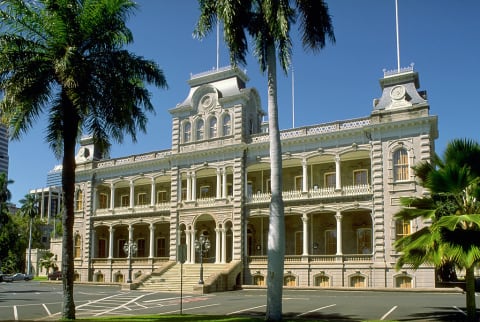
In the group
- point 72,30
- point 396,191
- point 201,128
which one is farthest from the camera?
point 201,128

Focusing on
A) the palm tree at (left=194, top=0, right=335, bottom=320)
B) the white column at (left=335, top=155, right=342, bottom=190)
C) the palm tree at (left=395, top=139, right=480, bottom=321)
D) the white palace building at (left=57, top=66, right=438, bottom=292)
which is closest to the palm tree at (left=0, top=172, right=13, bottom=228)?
the white palace building at (left=57, top=66, right=438, bottom=292)

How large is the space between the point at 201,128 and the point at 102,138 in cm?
2328

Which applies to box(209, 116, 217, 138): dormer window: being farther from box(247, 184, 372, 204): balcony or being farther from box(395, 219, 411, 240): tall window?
box(395, 219, 411, 240): tall window

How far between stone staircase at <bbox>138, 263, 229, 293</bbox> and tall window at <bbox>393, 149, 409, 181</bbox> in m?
13.5

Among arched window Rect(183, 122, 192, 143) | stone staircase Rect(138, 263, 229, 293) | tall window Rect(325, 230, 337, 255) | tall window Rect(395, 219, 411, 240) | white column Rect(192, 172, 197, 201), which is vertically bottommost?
stone staircase Rect(138, 263, 229, 293)

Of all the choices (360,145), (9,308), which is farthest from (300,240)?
(9,308)

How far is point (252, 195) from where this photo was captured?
131ft

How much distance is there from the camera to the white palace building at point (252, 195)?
3369 centimetres

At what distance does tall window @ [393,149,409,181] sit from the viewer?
33562 mm

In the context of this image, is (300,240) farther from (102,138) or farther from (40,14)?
(40,14)

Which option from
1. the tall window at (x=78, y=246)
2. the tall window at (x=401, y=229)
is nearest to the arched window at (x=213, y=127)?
the tall window at (x=401, y=229)

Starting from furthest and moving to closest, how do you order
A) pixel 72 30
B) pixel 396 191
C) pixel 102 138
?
1. pixel 396 191
2. pixel 102 138
3. pixel 72 30

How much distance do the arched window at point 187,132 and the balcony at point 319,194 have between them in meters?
7.49

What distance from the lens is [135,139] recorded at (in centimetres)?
2002
